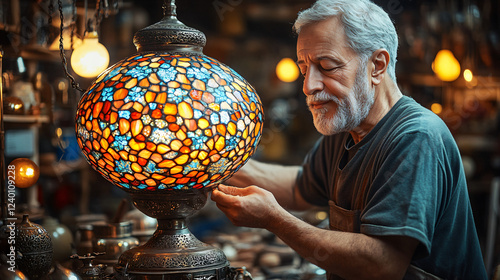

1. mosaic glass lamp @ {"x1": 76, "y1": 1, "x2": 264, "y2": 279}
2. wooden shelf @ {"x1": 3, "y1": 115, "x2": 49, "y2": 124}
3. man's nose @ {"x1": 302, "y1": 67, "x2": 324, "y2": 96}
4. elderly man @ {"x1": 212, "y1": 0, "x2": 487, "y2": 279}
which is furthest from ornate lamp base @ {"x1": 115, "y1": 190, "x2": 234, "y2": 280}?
wooden shelf @ {"x1": 3, "y1": 115, "x2": 49, "y2": 124}

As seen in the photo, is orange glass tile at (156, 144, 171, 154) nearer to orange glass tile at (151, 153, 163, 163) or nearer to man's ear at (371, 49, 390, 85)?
orange glass tile at (151, 153, 163, 163)

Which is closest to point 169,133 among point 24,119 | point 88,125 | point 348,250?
point 88,125

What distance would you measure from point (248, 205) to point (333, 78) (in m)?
0.53

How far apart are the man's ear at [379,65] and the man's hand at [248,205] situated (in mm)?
585

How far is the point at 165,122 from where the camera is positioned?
1340 millimetres

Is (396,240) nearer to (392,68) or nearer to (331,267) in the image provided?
(331,267)

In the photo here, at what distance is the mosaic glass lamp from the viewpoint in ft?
4.44

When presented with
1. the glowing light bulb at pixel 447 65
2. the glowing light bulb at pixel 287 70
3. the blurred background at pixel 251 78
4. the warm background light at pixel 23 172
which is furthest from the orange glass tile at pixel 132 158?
the glowing light bulb at pixel 287 70

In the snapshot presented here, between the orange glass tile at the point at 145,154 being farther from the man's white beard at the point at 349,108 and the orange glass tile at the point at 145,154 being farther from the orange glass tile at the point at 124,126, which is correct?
the man's white beard at the point at 349,108

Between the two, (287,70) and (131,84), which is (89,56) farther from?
(287,70)

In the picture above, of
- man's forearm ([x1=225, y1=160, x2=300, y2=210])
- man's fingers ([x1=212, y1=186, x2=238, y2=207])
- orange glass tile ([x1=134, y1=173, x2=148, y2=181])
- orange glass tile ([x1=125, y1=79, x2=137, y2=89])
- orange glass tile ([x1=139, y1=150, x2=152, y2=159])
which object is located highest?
orange glass tile ([x1=125, y1=79, x2=137, y2=89])

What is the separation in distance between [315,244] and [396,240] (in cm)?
23

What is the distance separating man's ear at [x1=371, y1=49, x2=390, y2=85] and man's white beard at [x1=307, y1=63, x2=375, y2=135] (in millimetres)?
41

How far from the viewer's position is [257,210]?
1.63m
